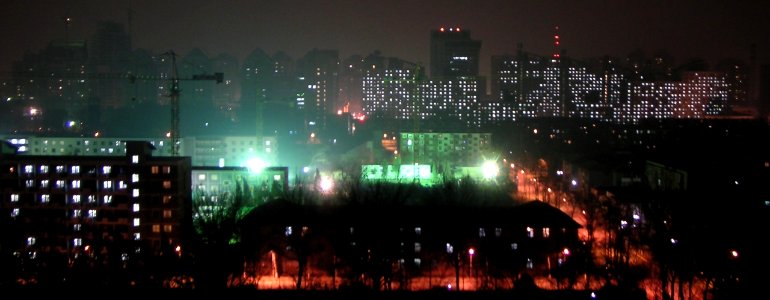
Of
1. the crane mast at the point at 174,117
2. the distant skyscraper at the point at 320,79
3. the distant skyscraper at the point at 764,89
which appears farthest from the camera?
the distant skyscraper at the point at 320,79

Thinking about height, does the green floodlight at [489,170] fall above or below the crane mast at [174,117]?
below

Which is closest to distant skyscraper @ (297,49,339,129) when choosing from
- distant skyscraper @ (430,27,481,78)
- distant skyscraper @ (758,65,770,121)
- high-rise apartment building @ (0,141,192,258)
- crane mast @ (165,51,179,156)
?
distant skyscraper @ (430,27,481,78)

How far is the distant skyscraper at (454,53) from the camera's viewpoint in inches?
860

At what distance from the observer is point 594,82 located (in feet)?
69.1

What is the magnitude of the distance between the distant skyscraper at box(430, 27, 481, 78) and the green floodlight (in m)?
9.84

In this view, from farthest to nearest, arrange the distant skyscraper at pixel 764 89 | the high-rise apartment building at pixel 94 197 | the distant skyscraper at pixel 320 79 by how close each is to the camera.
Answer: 1. the distant skyscraper at pixel 320 79
2. the distant skyscraper at pixel 764 89
3. the high-rise apartment building at pixel 94 197

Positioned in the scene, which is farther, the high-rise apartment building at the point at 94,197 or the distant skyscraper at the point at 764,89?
the distant skyscraper at the point at 764,89

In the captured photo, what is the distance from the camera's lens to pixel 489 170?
11555mm

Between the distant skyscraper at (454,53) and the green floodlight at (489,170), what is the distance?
9838 mm

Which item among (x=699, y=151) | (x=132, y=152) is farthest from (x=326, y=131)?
(x=132, y=152)

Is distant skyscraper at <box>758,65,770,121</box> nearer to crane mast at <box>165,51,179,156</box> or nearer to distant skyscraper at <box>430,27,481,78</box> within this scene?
distant skyscraper at <box>430,27,481,78</box>

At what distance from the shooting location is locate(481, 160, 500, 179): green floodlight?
1124 cm

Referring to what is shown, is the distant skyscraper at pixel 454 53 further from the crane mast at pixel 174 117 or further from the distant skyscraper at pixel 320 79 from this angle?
the crane mast at pixel 174 117

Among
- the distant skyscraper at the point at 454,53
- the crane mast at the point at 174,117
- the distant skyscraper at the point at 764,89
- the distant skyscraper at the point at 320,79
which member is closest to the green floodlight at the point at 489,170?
the crane mast at the point at 174,117
